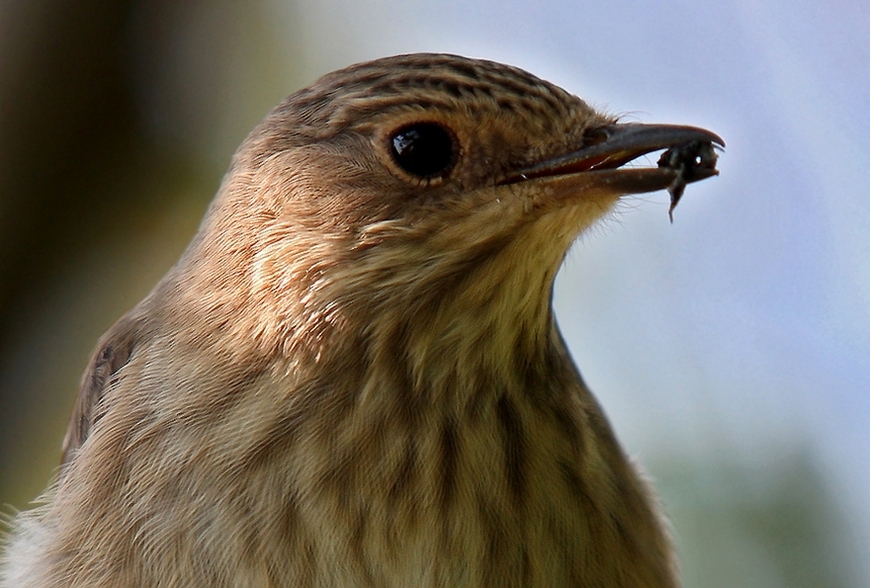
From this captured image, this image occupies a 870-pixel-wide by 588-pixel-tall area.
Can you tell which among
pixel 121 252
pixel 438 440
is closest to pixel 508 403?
pixel 438 440

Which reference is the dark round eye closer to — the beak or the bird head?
the bird head

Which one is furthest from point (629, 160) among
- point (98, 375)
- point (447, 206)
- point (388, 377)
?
point (98, 375)

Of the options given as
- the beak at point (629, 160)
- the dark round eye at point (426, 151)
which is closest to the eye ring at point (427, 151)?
the dark round eye at point (426, 151)

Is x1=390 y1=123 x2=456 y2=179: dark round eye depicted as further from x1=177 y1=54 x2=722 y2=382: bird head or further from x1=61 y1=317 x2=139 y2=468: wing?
x1=61 y1=317 x2=139 y2=468: wing

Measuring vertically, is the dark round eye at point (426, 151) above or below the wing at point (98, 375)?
above

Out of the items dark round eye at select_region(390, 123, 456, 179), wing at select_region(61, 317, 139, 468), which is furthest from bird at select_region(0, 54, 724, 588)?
wing at select_region(61, 317, 139, 468)

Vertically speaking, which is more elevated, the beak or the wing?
the beak

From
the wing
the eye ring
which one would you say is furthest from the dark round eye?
the wing

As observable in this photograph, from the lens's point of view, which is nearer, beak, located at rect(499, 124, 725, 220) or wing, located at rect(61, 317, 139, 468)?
beak, located at rect(499, 124, 725, 220)

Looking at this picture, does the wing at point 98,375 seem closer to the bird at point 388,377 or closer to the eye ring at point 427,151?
the bird at point 388,377
